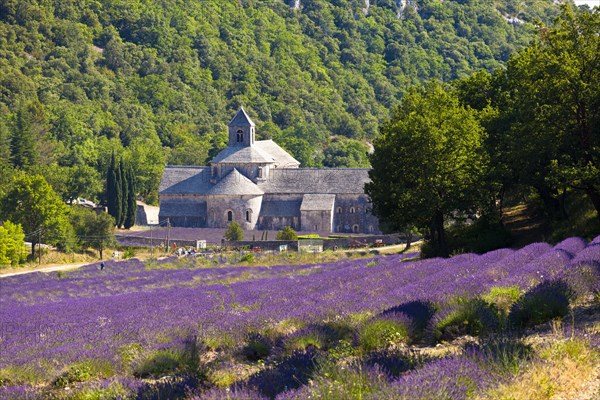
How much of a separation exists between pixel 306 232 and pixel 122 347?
80024mm

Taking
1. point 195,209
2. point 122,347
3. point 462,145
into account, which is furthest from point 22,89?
point 122,347

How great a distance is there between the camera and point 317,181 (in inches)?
3858

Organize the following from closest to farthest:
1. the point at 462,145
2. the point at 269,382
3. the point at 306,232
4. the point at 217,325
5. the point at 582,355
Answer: the point at 269,382 < the point at 582,355 < the point at 217,325 < the point at 462,145 < the point at 306,232

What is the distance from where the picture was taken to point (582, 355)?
390 inches

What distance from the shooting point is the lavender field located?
8.89 m

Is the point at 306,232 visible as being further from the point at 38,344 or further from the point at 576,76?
the point at 38,344

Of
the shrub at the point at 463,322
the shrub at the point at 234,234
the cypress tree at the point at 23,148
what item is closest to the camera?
the shrub at the point at 463,322

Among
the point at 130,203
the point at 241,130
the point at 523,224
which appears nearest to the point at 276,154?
the point at 241,130

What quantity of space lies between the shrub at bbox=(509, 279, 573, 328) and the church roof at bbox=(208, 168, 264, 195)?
81915 mm

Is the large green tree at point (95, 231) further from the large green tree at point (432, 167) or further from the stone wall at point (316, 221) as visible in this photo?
the large green tree at point (432, 167)

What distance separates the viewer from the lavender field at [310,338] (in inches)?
350

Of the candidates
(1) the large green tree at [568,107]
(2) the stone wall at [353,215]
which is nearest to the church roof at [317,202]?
(2) the stone wall at [353,215]

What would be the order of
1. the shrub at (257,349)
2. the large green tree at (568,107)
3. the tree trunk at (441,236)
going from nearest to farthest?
1. the shrub at (257,349)
2. the large green tree at (568,107)
3. the tree trunk at (441,236)

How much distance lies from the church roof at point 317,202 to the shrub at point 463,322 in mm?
80527
